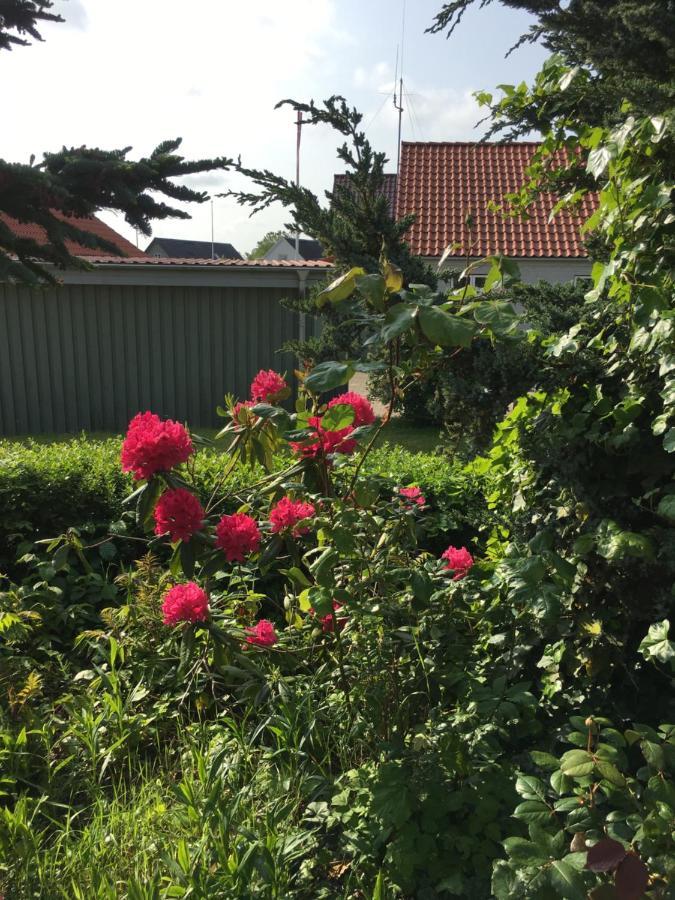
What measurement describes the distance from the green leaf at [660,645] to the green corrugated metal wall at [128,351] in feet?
33.7

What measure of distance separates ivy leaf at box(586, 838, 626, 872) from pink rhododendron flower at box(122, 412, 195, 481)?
154cm

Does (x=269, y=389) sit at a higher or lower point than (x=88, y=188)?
lower

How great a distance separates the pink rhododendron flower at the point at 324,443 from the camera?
7.17ft

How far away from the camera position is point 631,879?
3.90 ft

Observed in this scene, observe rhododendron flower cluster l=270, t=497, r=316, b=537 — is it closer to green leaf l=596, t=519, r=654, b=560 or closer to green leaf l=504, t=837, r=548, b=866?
green leaf l=596, t=519, r=654, b=560

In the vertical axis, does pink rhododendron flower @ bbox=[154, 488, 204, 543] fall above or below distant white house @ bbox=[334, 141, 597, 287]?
below

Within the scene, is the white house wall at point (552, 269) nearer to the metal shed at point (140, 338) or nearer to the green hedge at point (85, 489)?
the metal shed at point (140, 338)

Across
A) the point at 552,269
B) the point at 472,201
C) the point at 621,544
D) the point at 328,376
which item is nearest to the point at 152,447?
the point at 328,376

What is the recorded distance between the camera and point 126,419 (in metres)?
11.8

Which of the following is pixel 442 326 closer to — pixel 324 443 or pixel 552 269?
pixel 324 443

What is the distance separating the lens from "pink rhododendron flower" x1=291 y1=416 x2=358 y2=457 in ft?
7.17

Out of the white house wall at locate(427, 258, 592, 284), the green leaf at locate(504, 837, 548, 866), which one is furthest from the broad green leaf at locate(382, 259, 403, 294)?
the white house wall at locate(427, 258, 592, 284)

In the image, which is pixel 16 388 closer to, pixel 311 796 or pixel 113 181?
pixel 113 181

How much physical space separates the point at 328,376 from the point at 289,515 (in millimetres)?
777
